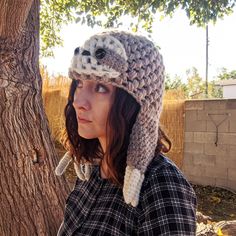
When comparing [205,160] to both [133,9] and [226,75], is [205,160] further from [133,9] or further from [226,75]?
[226,75]

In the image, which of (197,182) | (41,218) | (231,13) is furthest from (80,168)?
(197,182)

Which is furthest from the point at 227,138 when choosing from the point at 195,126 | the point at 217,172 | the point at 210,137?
the point at 195,126

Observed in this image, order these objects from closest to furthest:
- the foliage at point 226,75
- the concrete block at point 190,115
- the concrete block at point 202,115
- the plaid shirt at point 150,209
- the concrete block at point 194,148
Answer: the plaid shirt at point 150,209
the concrete block at point 202,115
the concrete block at point 194,148
the concrete block at point 190,115
the foliage at point 226,75

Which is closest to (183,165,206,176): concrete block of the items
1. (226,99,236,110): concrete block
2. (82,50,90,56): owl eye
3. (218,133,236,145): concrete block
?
(218,133,236,145): concrete block

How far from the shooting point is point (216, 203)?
20.6 ft

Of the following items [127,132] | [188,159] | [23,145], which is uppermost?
[127,132]

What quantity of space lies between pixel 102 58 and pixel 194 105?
5.94 metres

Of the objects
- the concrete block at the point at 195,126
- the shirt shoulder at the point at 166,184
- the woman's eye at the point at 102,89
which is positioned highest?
the woman's eye at the point at 102,89

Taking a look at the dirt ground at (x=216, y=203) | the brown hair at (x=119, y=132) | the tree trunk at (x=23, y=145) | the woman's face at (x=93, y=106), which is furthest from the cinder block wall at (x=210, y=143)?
the woman's face at (x=93, y=106)

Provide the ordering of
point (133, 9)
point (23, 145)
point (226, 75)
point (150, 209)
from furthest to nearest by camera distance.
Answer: point (226, 75) < point (133, 9) < point (23, 145) < point (150, 209)

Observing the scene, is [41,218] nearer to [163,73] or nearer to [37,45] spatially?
[37,45]

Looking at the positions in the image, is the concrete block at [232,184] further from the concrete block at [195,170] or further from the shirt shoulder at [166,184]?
the shirt shoulder at [166,184]

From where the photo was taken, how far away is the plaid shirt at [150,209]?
4.39 feet

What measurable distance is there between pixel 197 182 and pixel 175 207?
6.02 meters
